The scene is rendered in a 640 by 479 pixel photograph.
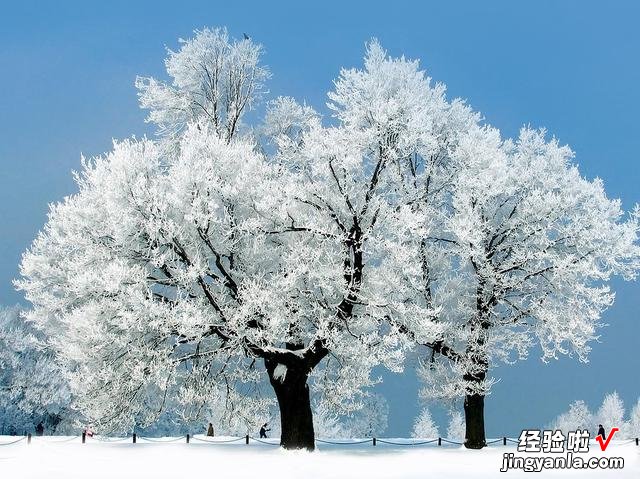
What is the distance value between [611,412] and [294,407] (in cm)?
7926

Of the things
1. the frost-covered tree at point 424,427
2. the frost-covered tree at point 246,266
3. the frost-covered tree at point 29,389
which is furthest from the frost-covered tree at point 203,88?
the frost-covered tree at point 424,427

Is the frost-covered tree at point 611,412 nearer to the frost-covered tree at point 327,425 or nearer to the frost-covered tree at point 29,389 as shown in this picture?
the frost-covered tree at point 327,425

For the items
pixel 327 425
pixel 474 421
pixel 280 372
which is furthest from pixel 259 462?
pixel 327 425

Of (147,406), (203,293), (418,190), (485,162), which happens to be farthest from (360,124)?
(147,406)

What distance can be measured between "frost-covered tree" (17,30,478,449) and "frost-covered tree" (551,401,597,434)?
76.5 meters

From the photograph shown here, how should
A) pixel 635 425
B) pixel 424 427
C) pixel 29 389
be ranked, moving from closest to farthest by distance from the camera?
pixel 29 389, pixel 635 425, pixel 424 427

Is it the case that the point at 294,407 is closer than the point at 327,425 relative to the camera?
Yes

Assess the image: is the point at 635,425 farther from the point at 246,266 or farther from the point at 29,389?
the point at 246,266

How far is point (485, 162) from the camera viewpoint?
32.1 m

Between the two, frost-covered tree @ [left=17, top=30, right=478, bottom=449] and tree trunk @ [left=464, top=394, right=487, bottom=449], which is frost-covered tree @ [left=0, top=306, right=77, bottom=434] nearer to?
frost-covered tree @ [left=17, top=30, right=478, bottom=449]

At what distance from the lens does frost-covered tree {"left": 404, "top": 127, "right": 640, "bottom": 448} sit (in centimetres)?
3114

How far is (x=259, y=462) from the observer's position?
25672mm

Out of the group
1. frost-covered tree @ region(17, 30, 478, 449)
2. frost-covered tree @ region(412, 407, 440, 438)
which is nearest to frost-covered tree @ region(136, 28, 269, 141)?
frost-covered tree @ region(17, 30, 478, 449)

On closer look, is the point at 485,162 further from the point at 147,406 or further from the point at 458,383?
the point at 147,406
